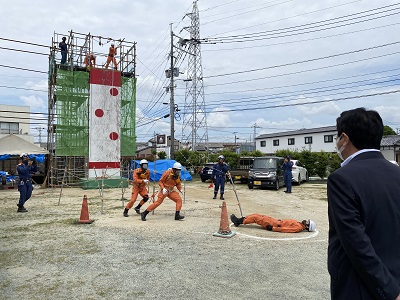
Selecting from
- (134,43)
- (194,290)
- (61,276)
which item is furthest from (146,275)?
(134,43)

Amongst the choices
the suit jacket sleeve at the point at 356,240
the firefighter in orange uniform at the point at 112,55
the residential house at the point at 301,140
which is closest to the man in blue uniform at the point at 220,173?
the firefighter in orange uniform at the point at 112,55

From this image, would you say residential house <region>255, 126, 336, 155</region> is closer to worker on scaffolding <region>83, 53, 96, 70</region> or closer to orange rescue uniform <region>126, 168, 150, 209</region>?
worker on scaffolding <region>83, 53, 96, 70</region>

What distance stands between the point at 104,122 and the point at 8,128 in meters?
28.7

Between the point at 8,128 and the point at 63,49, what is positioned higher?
the point at 63,49

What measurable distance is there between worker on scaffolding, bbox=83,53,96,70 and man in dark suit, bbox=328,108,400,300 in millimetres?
22650

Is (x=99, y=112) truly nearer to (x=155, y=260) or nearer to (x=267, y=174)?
(x=267, y=174)

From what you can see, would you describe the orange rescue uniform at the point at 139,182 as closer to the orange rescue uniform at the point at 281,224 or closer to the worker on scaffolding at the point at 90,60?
the orange rescue uniform at the point at 281,224

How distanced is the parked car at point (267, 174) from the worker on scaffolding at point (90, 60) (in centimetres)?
1283

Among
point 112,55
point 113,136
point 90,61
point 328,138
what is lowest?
point 113,136

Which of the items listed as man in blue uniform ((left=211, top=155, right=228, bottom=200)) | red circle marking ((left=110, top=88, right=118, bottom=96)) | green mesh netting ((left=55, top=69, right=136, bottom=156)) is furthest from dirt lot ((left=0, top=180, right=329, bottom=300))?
red circle marking ((left=110, top=88, right=118, bottom=96))

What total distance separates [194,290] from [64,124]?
19.6 meters

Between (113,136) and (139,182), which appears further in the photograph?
(113,136)

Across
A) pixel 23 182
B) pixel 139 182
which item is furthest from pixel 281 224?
pixel 23 182

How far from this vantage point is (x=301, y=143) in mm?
43625
